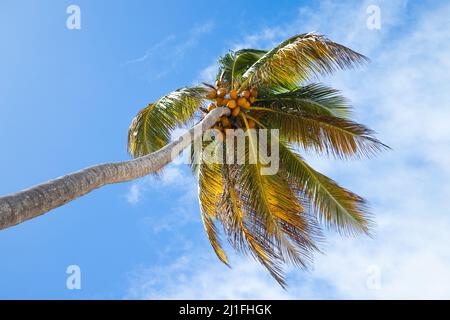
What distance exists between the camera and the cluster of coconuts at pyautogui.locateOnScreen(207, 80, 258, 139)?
32.8 feet

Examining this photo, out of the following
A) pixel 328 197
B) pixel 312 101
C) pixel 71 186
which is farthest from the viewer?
pixel 312 101

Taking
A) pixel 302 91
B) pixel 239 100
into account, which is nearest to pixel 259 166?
pixel 239 100

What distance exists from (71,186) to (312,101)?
654 centimetres

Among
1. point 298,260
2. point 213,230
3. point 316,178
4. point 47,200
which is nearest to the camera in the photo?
point 47,200

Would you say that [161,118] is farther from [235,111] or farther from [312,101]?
[312,101]

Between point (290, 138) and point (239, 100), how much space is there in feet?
4.45

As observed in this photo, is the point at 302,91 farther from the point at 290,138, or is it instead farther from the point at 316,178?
the point at 316,178

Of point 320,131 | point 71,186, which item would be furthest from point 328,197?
point 71,186

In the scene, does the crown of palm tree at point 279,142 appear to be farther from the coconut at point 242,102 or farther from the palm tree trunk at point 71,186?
the palm tree trunk at point 71,186

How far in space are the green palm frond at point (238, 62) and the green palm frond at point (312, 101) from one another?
118cm

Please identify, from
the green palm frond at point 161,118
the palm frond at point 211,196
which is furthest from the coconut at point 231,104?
the palm frond at point 211,196

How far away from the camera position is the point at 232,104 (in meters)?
9.98

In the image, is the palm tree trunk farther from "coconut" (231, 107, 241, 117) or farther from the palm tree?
"coconut" (231, 107, 241, 117)

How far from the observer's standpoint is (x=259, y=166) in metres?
9.89
